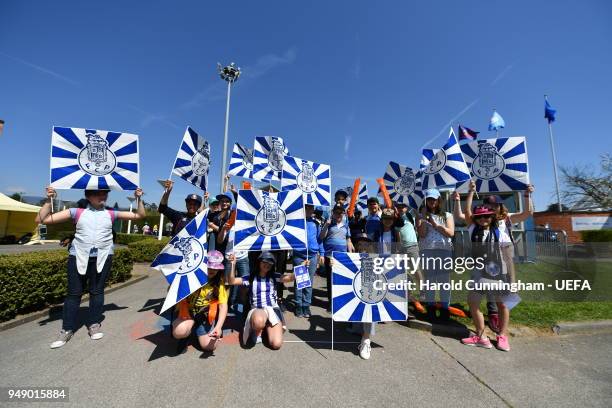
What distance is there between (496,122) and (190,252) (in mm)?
17719

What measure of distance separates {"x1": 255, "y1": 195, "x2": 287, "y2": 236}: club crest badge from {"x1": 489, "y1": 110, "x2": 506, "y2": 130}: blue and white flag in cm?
1623

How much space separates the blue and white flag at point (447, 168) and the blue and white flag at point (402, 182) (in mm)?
1599

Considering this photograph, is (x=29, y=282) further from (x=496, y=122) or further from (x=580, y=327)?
(x=496, y=122)

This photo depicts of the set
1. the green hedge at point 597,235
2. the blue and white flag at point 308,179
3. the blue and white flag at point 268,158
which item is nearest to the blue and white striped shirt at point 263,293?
the blue and white flag at point 308,179

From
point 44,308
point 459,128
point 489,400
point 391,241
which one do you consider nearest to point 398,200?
point 391,241

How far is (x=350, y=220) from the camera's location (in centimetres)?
562

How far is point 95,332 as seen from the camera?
370 centimetres

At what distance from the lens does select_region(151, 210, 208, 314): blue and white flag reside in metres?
3.34

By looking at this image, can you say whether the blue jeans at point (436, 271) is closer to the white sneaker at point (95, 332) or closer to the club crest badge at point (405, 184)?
the club crest badge at point (405, 184)

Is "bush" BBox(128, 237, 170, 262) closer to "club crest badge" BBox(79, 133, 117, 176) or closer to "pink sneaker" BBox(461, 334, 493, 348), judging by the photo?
"club crest badge" BBox(79, 133, 117, 176)

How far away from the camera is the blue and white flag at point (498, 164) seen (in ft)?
13.9

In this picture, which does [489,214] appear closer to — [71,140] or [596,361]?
Answer: [596,361]

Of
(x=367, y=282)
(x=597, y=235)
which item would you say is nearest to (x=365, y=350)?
(x=367, y=282)

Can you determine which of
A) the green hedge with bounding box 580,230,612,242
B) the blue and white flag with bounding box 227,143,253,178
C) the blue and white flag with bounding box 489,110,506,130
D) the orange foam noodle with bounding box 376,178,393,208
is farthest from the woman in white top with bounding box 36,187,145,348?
the green hedge with bounding box 580,230,612,242
